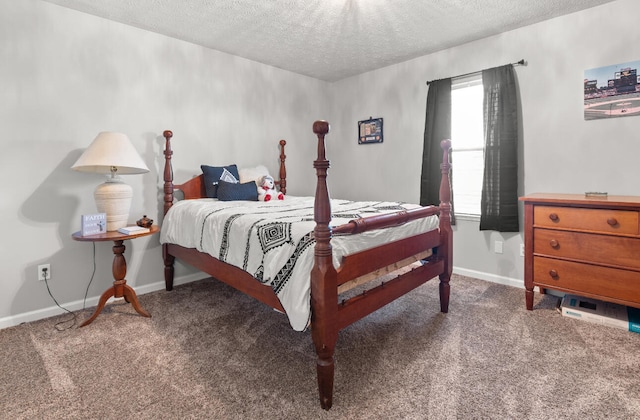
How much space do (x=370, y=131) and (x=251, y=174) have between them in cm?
164

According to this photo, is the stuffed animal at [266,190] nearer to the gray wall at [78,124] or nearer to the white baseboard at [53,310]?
the gray wall at [78,124]

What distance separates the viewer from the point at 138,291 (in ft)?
10.1

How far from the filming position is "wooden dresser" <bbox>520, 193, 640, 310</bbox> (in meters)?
2.16

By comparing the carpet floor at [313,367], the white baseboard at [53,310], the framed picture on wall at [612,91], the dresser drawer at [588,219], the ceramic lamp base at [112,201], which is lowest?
the carpet floor at [313,367]

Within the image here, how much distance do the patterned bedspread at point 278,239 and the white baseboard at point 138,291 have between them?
27.9 inches

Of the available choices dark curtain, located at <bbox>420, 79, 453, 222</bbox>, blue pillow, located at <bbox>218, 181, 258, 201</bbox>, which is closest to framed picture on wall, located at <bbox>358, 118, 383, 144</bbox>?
dark curtain, located at <bbox>420, 79, 453, 222</bbox>

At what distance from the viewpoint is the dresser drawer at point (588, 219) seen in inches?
84.8

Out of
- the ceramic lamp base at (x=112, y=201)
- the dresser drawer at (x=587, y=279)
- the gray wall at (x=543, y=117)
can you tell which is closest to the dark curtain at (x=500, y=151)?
the gray wall at (x=543, y=117)

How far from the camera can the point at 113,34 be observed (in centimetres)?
282

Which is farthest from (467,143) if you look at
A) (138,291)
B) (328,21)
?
(138,291)

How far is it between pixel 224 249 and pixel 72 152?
5.15ft

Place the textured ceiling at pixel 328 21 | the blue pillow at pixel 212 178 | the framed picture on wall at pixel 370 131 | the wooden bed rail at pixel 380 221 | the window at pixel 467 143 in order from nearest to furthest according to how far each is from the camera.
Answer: the wooden bed rail at pixel 380 221
the textured ceiling at pixel 328 21
the blue pillow at pixel 212 178
the window at pixel 467 143
the framed picture on wall at pixel 370 131

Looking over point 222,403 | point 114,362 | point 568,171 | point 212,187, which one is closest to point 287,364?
point 222,403

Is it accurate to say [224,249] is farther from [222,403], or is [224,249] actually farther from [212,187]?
[212,187]
